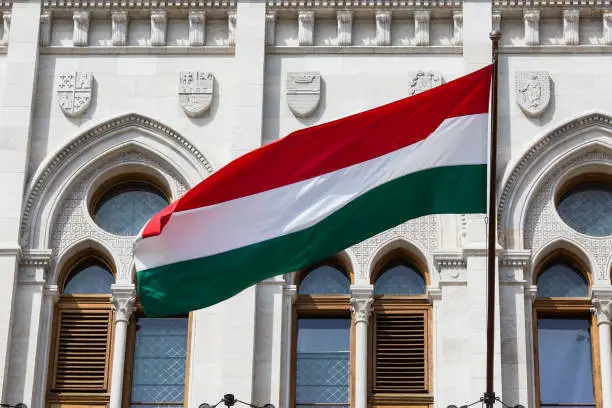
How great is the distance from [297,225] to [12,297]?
18.0 feet

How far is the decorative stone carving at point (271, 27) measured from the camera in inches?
1329

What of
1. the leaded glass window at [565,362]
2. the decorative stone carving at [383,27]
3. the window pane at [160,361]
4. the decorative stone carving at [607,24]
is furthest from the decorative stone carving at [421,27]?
the window pane at [160,361]

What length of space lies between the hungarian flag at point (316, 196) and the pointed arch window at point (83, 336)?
318cm

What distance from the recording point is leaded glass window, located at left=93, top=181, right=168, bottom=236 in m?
33.1

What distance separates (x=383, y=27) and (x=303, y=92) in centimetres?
184

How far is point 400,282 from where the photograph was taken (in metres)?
32.5

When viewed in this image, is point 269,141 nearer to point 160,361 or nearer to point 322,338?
point 322,338

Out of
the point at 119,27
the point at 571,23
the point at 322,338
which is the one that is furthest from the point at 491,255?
the point at 119,27

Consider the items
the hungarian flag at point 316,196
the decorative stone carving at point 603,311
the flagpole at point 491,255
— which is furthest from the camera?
the decorative stone carving at point 603,311

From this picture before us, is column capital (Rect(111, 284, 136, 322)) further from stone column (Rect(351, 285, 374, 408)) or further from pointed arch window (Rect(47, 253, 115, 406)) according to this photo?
stone column (Rect(351, 285, 374, 408))

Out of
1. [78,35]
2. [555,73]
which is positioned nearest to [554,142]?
[555,73]

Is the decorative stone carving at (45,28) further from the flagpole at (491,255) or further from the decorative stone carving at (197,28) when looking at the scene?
the flagpole at (491,255)

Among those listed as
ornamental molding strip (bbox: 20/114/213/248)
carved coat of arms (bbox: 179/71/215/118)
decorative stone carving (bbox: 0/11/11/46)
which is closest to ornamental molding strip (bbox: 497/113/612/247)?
ornamental molding strip (bbox: 20/114/213/248)

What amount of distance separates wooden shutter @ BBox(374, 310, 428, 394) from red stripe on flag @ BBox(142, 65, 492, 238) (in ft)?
13.0
